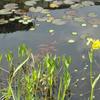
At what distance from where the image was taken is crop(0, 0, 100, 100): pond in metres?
3.39

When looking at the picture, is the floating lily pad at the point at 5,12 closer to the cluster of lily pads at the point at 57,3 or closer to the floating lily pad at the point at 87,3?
the cluster of lily pads at the point at 57,3

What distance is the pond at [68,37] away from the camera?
3.39 meters

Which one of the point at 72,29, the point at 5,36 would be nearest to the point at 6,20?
the point at 5,36

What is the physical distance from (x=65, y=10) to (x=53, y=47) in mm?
1126

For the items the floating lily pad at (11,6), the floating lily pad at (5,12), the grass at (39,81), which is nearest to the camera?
the grass at (39,81)

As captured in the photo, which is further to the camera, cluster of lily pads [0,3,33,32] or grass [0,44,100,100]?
cluster of lily pads [0,3,33,32]

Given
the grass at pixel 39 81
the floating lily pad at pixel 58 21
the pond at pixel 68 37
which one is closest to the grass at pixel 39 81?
the grass at pixel 39 81

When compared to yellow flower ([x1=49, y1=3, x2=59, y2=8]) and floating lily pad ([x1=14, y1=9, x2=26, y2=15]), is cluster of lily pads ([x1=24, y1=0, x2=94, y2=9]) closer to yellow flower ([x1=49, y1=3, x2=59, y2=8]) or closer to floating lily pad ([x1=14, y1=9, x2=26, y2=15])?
yellow flower ([x1=49, y1=3, x2=59, y2=8])

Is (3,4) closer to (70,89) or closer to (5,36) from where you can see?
(5,36)

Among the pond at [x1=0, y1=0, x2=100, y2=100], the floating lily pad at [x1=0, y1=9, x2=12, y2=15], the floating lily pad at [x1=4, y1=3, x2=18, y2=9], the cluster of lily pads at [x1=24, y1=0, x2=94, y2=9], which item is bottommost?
the pond at [x1=0, y1=0, x2=100, y2=100]

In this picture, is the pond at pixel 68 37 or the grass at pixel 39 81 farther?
the pond at pixel 68 37

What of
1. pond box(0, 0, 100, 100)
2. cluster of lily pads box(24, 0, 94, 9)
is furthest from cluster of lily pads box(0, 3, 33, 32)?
cluster of lily pads box(24, 0, 94, 9)

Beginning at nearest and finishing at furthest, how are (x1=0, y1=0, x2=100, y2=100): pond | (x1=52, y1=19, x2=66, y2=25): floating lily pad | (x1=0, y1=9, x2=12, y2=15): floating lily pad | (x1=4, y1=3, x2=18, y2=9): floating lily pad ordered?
(x1=0, y1=0, x2=100, y2=100): pond → (x1=52, y1=19, x2=66, y2=25): floating lily pad → (x1=0, y1=9, x2=12, y2=15): floating lily pad → (x1=4, y1=3, x2=18, y2=9): floating lily pad

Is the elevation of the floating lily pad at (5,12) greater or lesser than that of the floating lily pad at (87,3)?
lesser
